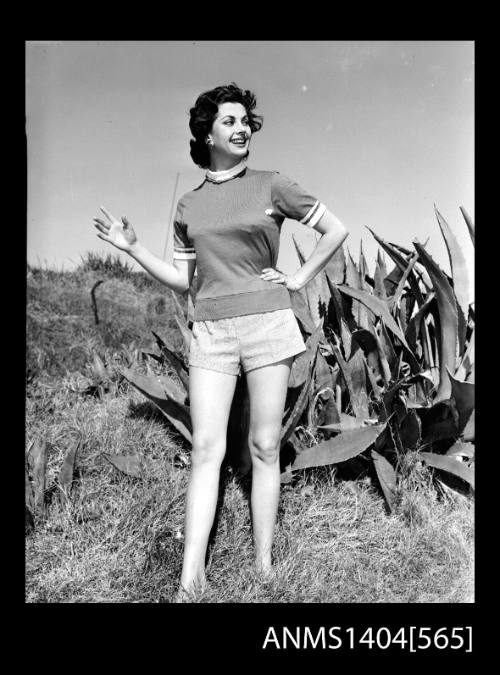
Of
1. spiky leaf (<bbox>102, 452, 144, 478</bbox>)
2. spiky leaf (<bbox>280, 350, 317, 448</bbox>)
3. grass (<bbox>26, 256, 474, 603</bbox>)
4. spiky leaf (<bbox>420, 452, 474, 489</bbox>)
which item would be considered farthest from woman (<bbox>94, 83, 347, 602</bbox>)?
spiky leaf (<bbox>420, 452, 474, 489</bbox>)

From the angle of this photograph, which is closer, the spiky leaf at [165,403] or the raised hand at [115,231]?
the raised hand at [115,231]

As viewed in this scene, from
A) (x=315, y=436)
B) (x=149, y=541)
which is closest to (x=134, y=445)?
(x=149, y=541)

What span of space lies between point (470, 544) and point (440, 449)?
516 millimetres

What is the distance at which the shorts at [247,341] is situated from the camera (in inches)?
89.9

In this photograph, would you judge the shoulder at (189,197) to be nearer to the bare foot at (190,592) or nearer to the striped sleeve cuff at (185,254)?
the striped sleeve cuff at (185,254)

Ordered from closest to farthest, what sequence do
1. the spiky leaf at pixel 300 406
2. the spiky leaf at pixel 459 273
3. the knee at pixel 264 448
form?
the knee at pixel 264 448
the spiky leaf at pixel 300 406
the spiky leaf at pixel 459 273

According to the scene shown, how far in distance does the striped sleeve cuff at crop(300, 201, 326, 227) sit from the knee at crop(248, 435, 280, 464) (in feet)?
2.64

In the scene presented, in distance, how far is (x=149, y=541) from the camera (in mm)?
2627

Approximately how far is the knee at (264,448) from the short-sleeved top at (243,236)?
48cm

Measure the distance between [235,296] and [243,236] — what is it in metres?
0.22

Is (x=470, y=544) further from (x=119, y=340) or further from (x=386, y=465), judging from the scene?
(x=119, y=340)

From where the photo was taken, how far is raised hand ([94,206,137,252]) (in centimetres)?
240

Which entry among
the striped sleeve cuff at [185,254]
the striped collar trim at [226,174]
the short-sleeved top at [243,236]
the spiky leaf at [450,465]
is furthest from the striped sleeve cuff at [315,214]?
the spiky leaf at [450,465]

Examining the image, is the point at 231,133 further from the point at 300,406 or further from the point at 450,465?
the point at 450,465
